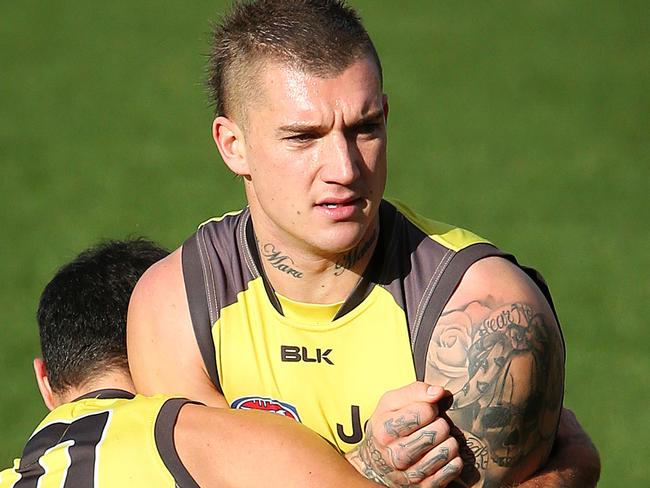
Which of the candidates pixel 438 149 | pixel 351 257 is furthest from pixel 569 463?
pixel 438 149

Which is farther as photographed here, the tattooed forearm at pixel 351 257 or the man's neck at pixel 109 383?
the man's neck at pixel 109 383

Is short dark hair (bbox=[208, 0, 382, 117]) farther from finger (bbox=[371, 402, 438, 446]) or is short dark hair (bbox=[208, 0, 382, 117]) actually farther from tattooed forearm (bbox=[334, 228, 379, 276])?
finger (bbox=[371, 402, 438, 446])

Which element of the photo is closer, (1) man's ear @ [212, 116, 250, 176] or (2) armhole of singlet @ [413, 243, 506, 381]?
(2) armhole of singlet @ [413, 243, 506, 381]

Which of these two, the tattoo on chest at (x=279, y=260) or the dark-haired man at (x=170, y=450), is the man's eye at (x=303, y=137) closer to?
the tattoo on chest at (x=279, y=260)

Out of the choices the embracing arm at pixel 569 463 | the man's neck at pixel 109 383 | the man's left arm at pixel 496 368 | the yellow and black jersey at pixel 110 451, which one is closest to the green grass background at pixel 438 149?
the embracing arm at pixel 569 463

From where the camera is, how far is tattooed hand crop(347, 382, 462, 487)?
4.45m

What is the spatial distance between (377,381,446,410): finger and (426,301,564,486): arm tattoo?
0.16 meters

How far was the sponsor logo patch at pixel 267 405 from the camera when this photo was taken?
4.93 meters

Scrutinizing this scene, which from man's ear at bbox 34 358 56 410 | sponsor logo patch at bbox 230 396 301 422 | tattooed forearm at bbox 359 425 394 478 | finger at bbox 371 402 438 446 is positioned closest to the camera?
finger at bbox 371 402 438 446

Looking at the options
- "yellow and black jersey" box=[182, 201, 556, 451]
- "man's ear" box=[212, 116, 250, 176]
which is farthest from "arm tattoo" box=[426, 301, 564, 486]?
"man's ear" box=[212, 116, 250, 176]

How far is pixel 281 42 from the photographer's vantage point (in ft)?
15.7

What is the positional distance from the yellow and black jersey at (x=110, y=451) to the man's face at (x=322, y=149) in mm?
797

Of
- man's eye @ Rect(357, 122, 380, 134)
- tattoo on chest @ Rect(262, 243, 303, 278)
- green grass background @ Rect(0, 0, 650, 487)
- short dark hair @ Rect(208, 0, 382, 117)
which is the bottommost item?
green grass background @ Rect(0, 0, 650, 487)

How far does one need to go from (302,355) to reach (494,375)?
2.50 ft
